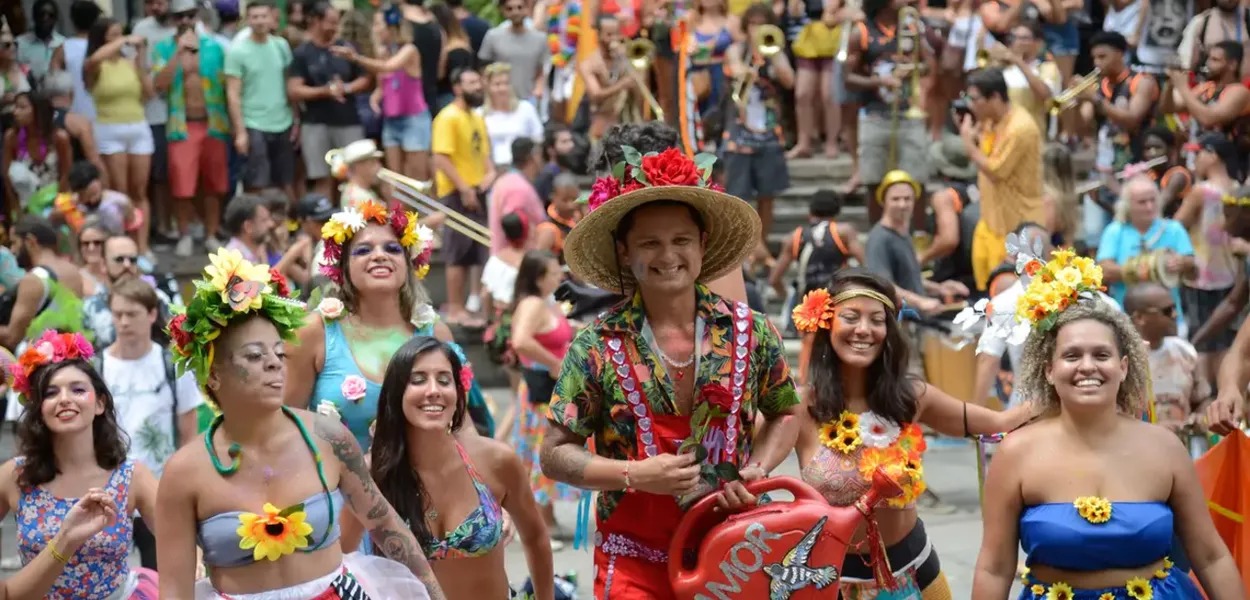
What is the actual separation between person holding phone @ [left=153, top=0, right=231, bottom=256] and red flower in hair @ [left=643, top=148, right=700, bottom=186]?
9.78m

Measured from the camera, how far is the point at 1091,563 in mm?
5070

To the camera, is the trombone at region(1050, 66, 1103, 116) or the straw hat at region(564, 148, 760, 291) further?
the trombone at region(1050, 66, 1103, 116)

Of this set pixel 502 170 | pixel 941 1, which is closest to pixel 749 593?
pixel 502 170

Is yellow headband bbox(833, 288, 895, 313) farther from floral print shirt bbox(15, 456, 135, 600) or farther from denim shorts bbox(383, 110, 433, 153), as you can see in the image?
denim shorts bbox(383, 110, 433, 153)

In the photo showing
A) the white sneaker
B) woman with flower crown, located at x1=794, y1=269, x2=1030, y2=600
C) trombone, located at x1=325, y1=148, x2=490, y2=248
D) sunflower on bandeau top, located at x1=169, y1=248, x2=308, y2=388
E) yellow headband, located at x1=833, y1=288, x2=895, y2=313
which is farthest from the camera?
the white sneaker

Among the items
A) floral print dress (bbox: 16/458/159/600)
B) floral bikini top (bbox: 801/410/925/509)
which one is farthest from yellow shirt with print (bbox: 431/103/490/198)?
floral bikini top (bbox: 801/410/925/509)

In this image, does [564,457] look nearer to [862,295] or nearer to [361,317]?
[862,295]

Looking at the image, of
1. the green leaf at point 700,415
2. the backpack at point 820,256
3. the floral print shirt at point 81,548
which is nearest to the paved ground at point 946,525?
the backpack at point 820,256

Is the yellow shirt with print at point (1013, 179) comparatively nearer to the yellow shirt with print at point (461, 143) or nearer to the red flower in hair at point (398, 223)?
the yellow shirt with print at point (461, 143)

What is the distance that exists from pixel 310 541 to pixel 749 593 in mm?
1212

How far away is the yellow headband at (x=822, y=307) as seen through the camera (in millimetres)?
6367

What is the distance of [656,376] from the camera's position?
5016 millimetres

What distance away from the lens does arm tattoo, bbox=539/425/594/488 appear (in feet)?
16.3

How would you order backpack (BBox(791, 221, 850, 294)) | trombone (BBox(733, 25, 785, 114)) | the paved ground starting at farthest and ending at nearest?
1. trombone (BBox(733, 25, 785, 114))
2. backpack (BBox(791, 221, 850, 294))
3. the paved ground
